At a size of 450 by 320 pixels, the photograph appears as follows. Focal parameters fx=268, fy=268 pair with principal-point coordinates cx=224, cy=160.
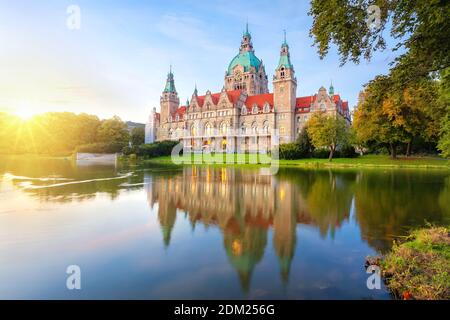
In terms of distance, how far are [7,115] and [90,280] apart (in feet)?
316

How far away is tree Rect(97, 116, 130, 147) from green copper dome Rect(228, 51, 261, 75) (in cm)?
3912

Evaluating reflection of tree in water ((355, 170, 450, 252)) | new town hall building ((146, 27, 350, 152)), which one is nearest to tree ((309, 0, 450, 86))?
reflection of tree in water ((355, 170, 450, 252))

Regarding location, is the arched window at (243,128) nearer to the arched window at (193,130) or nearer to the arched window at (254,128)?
the arched window at (254,128)

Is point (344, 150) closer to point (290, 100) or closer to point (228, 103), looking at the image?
point (290, 100)

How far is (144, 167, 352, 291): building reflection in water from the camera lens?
6.96 m

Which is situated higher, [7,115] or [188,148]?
[7,115]

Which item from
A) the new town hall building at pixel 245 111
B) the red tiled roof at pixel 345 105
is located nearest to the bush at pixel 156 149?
the new town hall building at pixel 245 111

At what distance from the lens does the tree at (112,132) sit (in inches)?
2721

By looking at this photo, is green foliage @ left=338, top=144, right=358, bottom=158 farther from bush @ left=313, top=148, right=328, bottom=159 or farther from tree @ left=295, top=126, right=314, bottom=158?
tree @ left=295, top=126, right=314, bottom=158

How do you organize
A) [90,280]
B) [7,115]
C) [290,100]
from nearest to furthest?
[90,280] < [290,100] < [7,115]

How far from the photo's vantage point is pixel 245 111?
229 feet

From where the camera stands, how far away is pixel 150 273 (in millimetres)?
5750
